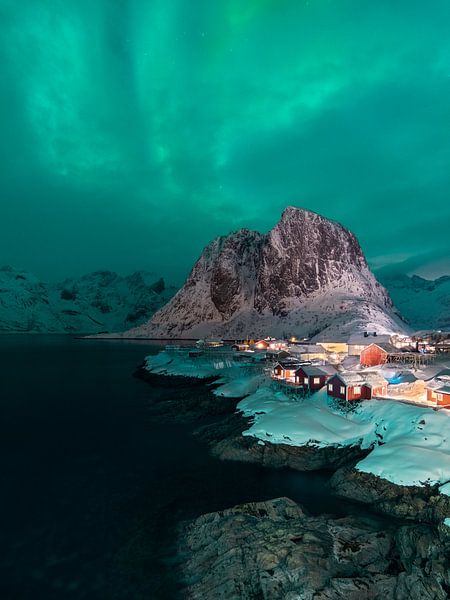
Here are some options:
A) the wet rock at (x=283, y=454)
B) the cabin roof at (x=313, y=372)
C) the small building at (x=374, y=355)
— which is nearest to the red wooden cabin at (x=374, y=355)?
the small building at (x=374, y=355)

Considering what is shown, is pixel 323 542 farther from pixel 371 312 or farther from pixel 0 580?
pixel 371 312

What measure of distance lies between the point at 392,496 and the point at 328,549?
29.1 ft

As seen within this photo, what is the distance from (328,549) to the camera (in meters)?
17.3

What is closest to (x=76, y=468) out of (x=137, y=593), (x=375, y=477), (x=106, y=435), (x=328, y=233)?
(x=106, y=435)

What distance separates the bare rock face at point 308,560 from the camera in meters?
14.8

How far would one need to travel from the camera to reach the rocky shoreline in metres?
14.9

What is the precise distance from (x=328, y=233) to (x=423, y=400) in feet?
492

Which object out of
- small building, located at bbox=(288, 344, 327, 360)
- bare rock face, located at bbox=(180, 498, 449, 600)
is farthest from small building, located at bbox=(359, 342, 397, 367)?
bare rock face, located at bbox=(180, 498, 449, 600)

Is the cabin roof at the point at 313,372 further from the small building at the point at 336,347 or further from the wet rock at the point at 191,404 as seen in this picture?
the small building at the point at 336,347

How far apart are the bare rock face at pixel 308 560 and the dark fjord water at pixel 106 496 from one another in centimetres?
186

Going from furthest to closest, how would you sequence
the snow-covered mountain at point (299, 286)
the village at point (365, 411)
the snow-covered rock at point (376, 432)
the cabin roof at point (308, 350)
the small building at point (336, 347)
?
the snow-covered mountain at point (299, 286)
the small building at point (336, 347)
the cabin roof at point (308, 350)
the village at point (365, 411)
the snow-covered rock at point (376, 432)

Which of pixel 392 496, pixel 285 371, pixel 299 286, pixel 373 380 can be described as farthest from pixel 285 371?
pixel 299 286

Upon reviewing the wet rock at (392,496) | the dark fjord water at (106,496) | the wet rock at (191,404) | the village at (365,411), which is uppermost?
the village at (365,411)

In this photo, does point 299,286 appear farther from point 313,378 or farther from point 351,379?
point 351,379
